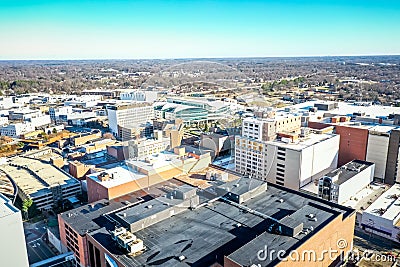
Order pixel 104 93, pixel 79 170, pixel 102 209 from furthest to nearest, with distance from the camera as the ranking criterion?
pixel 104 93, pixel 79 170, pixel 102 209

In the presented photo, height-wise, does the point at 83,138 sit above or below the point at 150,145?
below

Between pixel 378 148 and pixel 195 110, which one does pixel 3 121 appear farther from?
pixel 378 148

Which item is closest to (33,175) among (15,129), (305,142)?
(15,129)

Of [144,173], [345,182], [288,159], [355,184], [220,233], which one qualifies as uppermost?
[144,173]

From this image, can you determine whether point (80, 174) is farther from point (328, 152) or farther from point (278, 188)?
point (328, 152)

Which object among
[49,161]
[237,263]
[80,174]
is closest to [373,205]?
[237,263]

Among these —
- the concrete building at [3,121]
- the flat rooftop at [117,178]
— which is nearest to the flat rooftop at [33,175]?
the flat rooftop at [117,178]
